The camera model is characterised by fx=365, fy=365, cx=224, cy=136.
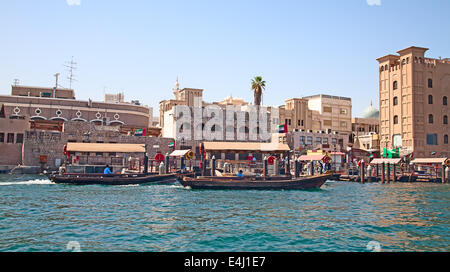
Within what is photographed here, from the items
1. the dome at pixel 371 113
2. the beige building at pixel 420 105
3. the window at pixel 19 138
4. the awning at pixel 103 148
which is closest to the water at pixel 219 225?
the awning at pixel 103 148

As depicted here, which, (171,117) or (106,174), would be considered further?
(171,117)

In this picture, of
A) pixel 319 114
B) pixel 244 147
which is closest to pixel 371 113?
pixel 319 114

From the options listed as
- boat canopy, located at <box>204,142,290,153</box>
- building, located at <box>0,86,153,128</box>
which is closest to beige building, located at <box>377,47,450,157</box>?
boat canopy, located at <box>204,142,290,153</box>

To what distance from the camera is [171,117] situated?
58.5 meters

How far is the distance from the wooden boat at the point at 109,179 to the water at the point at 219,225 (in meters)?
10.7

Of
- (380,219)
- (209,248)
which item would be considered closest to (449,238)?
(380,219)

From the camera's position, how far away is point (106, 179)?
3175 centimetres

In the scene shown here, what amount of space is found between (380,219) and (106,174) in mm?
24188

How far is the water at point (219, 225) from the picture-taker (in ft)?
34.3

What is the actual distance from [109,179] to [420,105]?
48.1 meters

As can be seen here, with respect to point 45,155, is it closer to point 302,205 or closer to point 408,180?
point 302,205

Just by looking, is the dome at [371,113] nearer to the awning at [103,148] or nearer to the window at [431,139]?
the window at [431,139]

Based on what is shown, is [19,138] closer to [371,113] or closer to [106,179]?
[106,179]

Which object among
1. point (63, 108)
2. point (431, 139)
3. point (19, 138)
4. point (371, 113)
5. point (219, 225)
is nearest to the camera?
point (219, 225)
